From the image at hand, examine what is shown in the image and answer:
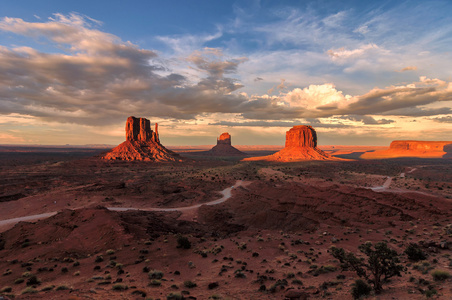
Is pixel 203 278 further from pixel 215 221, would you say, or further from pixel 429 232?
pixel 429 232

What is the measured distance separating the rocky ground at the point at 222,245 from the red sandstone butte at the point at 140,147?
79.1 metres

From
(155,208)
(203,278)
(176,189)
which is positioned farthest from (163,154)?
(203,278)

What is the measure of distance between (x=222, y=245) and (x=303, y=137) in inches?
5658

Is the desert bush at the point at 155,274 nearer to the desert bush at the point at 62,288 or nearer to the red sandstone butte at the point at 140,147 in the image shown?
the desert bush at the point at 62,288

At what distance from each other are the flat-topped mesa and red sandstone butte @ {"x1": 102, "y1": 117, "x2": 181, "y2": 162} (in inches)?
3063

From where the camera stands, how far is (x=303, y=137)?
154875 mm

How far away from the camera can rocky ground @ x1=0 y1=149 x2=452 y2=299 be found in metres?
13.1

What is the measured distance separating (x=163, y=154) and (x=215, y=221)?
106 m

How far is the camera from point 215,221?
3494 cm

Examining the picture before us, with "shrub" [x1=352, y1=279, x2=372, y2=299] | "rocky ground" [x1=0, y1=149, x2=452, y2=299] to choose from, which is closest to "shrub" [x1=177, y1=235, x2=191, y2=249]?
"rocky ground" [x1=0, y1=149, x2=452, y2=299]

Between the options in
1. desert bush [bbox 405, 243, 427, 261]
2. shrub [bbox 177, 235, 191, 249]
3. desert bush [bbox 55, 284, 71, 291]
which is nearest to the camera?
desert bush [bbox 55, 284, 71, 291]

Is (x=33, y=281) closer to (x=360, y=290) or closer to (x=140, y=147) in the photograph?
(x=360, y=290)

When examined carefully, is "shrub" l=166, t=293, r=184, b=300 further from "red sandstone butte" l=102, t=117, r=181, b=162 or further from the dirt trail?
"red sandstone butte" l=102, t=117, r=181, b=162

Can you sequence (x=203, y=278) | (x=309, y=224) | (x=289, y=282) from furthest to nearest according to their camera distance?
(x=309, y=224) → (x=203, y=278) → (x=289, y=282)
